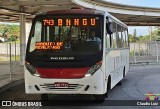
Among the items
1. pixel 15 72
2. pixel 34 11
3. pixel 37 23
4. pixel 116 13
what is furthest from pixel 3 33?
pixel 37 23

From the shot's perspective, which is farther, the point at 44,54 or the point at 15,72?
the point at 15,72

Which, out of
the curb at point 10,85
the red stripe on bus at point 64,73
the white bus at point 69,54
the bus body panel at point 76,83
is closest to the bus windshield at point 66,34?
the white bus at point 69,54

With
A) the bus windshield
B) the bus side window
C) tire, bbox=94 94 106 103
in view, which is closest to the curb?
the bus windshield

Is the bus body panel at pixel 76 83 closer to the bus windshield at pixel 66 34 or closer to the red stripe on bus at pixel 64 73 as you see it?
the red stripe on bus at pixel 64 73

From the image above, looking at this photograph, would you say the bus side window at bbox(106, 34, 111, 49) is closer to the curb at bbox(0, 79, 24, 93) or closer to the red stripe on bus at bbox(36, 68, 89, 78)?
the red stripe on bus at bbox(36, 68, 89, 78)

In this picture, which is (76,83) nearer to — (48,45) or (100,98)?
(100,98)

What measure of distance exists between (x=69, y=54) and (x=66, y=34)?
2.61 feet

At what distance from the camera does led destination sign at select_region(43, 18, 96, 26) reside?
1142cm

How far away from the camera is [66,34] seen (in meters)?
11.4

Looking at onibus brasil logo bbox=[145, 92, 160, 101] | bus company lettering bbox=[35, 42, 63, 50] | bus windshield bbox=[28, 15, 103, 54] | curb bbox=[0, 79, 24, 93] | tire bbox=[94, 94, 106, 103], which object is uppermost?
bus windshield bbox=[28, 15, 103, 54]

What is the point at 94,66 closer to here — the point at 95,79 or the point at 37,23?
the point at 95,79

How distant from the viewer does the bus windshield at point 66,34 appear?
11.1 metres

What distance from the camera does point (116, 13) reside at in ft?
159

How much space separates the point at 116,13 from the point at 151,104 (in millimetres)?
37977
